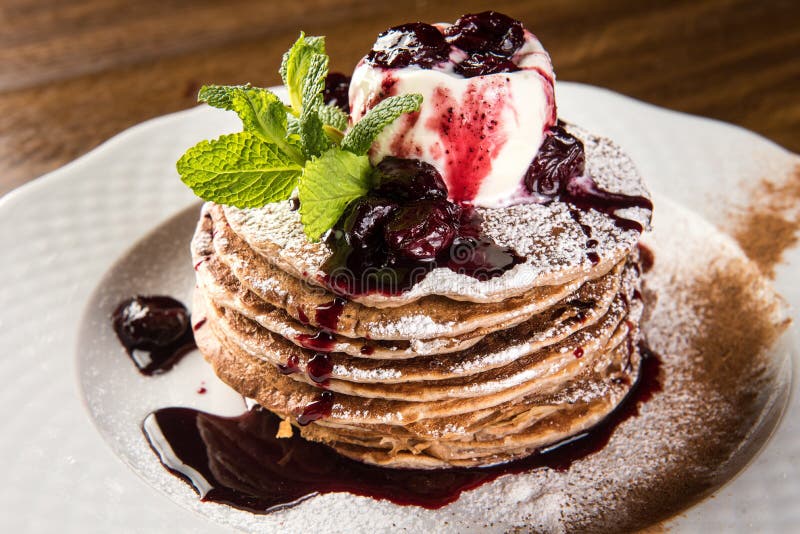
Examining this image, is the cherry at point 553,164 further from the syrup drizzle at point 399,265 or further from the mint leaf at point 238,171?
the mint leaf at point 238,171

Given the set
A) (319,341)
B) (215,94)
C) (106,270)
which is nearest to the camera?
(319,341)

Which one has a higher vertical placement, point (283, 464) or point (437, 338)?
point (437, 338)

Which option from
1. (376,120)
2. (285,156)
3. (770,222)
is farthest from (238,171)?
(770,222)

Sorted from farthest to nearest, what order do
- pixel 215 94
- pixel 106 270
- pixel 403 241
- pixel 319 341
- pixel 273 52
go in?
pixel 273 52
pixel 106 270
pixel 215 94
pixel 319 341
pixel 403 241

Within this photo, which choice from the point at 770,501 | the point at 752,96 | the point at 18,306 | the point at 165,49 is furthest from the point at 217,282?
the point at 752,96

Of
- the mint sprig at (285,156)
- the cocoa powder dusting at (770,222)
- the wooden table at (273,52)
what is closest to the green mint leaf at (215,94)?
the mint sprig at (285,156)

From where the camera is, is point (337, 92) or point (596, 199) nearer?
point (596, 199)

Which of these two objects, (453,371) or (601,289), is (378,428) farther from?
(601,289)

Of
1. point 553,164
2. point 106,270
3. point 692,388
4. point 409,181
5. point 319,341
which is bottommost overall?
point 692,388

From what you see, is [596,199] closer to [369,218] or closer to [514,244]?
[514,244]
